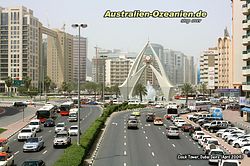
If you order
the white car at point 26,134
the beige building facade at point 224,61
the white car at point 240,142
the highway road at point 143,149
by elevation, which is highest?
the beige building facade at point 224,61

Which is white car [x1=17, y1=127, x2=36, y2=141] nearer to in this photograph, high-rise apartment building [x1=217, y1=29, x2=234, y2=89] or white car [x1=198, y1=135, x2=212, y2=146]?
white car [x1=198, y1=135, x2=212, y2=146]

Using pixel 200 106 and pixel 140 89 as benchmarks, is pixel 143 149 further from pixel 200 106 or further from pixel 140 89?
pixel 140 89

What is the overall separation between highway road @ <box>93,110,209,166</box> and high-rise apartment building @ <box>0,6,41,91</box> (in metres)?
144

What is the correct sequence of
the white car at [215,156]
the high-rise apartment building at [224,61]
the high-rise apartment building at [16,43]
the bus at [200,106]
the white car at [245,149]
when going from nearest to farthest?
the white car at [215,156], the white car at [245,149], the bus at [200,106], the high-rise apartment building at [224,61], the high-rise apartment building at [16,43]

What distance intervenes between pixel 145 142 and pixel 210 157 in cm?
1301

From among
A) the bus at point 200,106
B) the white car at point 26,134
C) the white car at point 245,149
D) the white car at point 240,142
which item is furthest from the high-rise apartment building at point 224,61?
the white car at point 26,134

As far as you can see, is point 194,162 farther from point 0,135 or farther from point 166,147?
point 0,135

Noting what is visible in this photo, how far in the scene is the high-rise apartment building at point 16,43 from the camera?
182 m

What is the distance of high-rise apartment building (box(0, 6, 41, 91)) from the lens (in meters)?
182

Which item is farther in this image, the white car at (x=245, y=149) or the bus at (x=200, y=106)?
the bus at (x=200, y=106)

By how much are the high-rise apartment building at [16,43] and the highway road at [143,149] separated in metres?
144

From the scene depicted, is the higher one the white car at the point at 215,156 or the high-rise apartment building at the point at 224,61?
the high-rise apartment building at the point at 224,61

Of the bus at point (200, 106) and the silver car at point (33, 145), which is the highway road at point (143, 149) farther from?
the bus at point (200, 106)

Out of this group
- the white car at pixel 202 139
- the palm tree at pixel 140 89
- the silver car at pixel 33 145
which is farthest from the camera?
the palm tree at pixel 140 89
